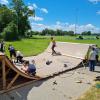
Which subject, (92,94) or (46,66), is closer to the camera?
(92,94)

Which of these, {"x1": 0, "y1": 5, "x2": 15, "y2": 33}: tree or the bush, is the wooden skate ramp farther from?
{"x1": 0, "y1": 5, "x2": 15, "y2": 33}: tree

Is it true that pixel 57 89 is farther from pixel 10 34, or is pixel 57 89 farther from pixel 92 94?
pixel 10 34

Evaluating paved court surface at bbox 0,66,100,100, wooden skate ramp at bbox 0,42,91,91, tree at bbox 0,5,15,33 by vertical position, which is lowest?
paved court surface at bbox 0,66,100,100

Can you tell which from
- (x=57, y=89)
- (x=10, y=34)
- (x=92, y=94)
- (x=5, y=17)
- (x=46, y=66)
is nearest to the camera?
(x=92, y=94)

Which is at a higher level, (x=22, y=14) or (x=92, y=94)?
(x=22, y=14)

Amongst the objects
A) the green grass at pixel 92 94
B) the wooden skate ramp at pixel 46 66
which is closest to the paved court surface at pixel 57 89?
the green grass at pixel 92 94

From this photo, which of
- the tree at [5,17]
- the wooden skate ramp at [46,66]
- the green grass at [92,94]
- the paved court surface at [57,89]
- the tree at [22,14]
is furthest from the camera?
the tree at [22,14]

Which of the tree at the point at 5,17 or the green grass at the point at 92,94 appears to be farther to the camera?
the tree at the point at 5,17

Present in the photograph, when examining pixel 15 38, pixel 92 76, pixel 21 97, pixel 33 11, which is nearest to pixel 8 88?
pixel 21 97

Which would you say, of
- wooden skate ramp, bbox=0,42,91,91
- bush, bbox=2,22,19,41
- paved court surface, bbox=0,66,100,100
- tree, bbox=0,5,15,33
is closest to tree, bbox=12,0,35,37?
tree, bbox=0,5,15,33

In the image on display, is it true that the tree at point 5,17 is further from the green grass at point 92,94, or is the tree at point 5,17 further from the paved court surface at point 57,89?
the green grass at point 92,94

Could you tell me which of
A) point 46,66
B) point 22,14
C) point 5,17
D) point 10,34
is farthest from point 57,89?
point 22,14

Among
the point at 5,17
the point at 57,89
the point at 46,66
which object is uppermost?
the point at 5,17

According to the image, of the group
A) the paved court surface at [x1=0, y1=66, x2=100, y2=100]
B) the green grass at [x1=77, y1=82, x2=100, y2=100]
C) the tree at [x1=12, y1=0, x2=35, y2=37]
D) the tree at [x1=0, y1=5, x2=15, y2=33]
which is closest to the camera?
the green grass at [x1=77, y1=82, x2=100, y2=100]
